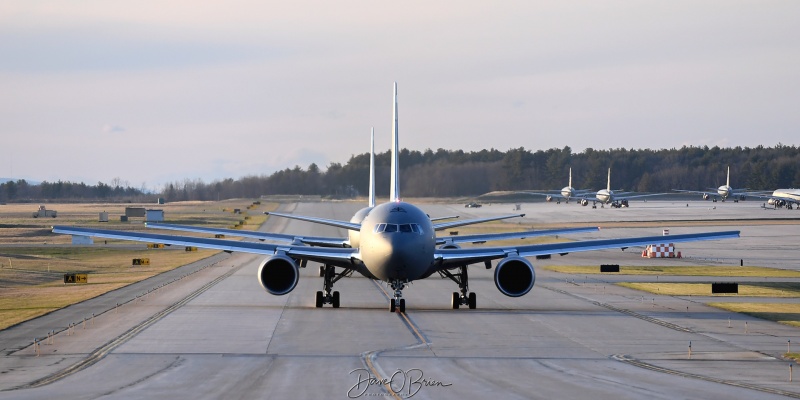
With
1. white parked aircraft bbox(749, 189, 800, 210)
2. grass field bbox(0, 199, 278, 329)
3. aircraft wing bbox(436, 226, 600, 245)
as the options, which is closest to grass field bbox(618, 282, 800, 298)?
aircraft wing bbox(436, 226, 600, 245)

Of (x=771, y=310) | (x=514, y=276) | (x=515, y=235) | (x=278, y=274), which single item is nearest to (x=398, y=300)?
(x=514, y=276)

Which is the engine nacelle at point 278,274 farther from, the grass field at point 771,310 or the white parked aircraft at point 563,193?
the white parked aircraft at point 563,193

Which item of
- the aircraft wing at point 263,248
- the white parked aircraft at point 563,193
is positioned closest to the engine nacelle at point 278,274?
the aircraft wing at point 263,248

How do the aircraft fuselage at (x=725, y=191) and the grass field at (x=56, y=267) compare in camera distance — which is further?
the aircraft fuselage at (x=725, y=191)

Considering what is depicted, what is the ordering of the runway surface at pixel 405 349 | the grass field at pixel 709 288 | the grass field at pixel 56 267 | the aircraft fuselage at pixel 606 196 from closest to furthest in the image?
the runway surface at pixel 405 349, the grass field at pixel 56 267, the grass field at pixel 709 288, the aircraft fuselage at pixel 606 196

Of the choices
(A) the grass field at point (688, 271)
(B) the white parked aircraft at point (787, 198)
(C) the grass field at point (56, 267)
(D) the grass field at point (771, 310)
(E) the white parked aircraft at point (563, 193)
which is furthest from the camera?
(E) the white parked aircraft at point (563, 193)

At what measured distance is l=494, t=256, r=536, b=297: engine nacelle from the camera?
3300 cm

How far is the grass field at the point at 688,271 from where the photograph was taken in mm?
56344

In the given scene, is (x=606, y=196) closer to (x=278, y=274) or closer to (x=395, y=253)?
(x=278, y=274)

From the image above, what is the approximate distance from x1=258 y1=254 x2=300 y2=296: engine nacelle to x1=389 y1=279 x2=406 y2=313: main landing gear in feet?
11.6

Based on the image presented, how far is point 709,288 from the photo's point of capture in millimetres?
47219

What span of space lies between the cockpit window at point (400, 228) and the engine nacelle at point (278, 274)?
3250 mm

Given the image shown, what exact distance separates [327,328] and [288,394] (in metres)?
11.2

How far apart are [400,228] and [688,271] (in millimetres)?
32279
